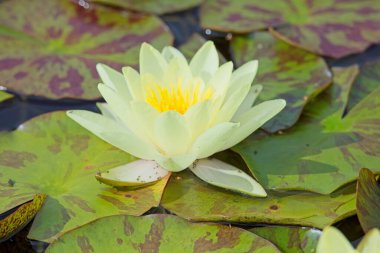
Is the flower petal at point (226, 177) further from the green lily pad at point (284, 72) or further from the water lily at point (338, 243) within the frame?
the water lily at point (338, 243)

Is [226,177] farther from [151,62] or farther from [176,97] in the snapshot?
[151,62]

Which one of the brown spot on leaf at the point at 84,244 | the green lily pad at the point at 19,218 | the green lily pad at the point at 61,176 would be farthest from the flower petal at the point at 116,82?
the brown spot on leaf at the point at 84,244

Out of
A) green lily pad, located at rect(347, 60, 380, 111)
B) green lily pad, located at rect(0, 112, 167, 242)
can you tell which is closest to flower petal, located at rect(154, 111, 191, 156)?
green lily pad, located at rect(0, 112, 167, 242)

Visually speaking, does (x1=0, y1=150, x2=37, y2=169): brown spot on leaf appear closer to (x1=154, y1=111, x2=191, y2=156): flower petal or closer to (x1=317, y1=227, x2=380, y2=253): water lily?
(x1=154, y1=111, x2=191, y2=156): flower petal

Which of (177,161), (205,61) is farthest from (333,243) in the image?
(205,61)

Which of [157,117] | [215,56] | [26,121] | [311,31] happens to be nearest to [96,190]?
[157,117]
